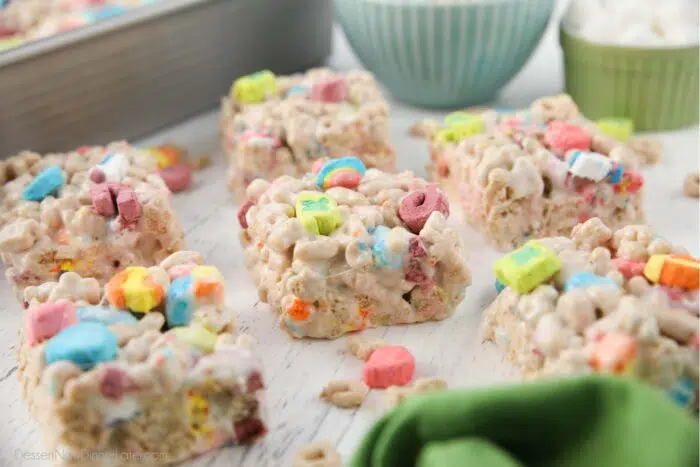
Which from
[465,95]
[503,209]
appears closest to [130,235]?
[503,209]

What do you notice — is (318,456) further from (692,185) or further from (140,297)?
(692,185)

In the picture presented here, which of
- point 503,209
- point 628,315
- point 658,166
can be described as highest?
point 628,315

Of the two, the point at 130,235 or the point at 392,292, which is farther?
the point at 130,235

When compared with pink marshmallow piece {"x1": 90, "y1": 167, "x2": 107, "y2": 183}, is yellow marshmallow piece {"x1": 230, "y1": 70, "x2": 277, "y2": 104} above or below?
below

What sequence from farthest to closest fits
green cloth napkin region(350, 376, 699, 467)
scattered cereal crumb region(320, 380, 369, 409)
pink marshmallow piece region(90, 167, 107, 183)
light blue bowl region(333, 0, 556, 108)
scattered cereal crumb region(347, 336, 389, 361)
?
light blue bowl region(333, 0, 556, 108), pink marshmallow piece region(90, 167, 107, 183), scattered cereal crumb region(347, 336, 389, 361), scattered cereal crumb region(320, 380, 369, 409), green cloth napkin region(350, 376, 699, 467)

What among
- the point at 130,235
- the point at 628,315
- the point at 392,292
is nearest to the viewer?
the point at 628,315

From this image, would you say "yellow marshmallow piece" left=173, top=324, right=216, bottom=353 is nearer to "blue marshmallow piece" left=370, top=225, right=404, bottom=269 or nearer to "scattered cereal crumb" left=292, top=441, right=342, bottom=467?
"scattered cereal crumb" left=292, top=441, right=342, bottom=467

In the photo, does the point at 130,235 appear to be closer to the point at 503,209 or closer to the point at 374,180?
the point at 374,180

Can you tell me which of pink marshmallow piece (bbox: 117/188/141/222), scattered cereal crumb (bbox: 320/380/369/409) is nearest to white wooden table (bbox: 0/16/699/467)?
scattered cereal crumb (bbox: 320/380/369/409)
